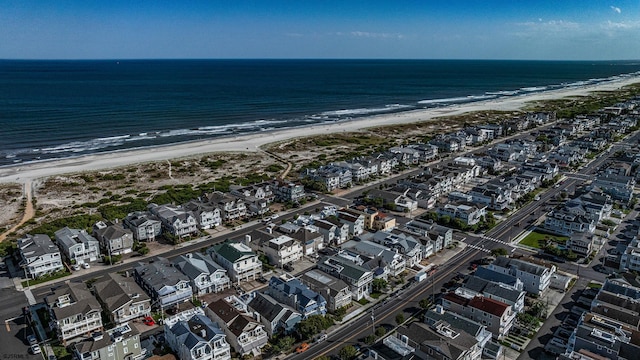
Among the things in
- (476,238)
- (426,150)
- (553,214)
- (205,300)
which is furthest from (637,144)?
(205,300)

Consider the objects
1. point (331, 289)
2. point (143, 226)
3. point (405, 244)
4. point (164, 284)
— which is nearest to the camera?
point (331, 289)

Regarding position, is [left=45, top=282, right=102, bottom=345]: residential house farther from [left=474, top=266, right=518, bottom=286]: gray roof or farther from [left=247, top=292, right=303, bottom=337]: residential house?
[left=474, top=266, right=518, bottom=286]: gray roof

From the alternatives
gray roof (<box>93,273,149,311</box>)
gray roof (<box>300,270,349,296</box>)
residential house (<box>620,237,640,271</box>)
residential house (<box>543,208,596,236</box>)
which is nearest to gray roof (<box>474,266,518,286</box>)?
gray roof (<box>300,270,349,296</box>)

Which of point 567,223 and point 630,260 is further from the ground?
point 567,223

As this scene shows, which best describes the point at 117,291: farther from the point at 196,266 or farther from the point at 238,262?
the point at 238,262

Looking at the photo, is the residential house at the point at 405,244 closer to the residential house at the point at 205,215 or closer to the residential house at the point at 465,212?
Result: the residential house at the point at 465,212

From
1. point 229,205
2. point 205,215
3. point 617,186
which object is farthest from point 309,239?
point 617,186
